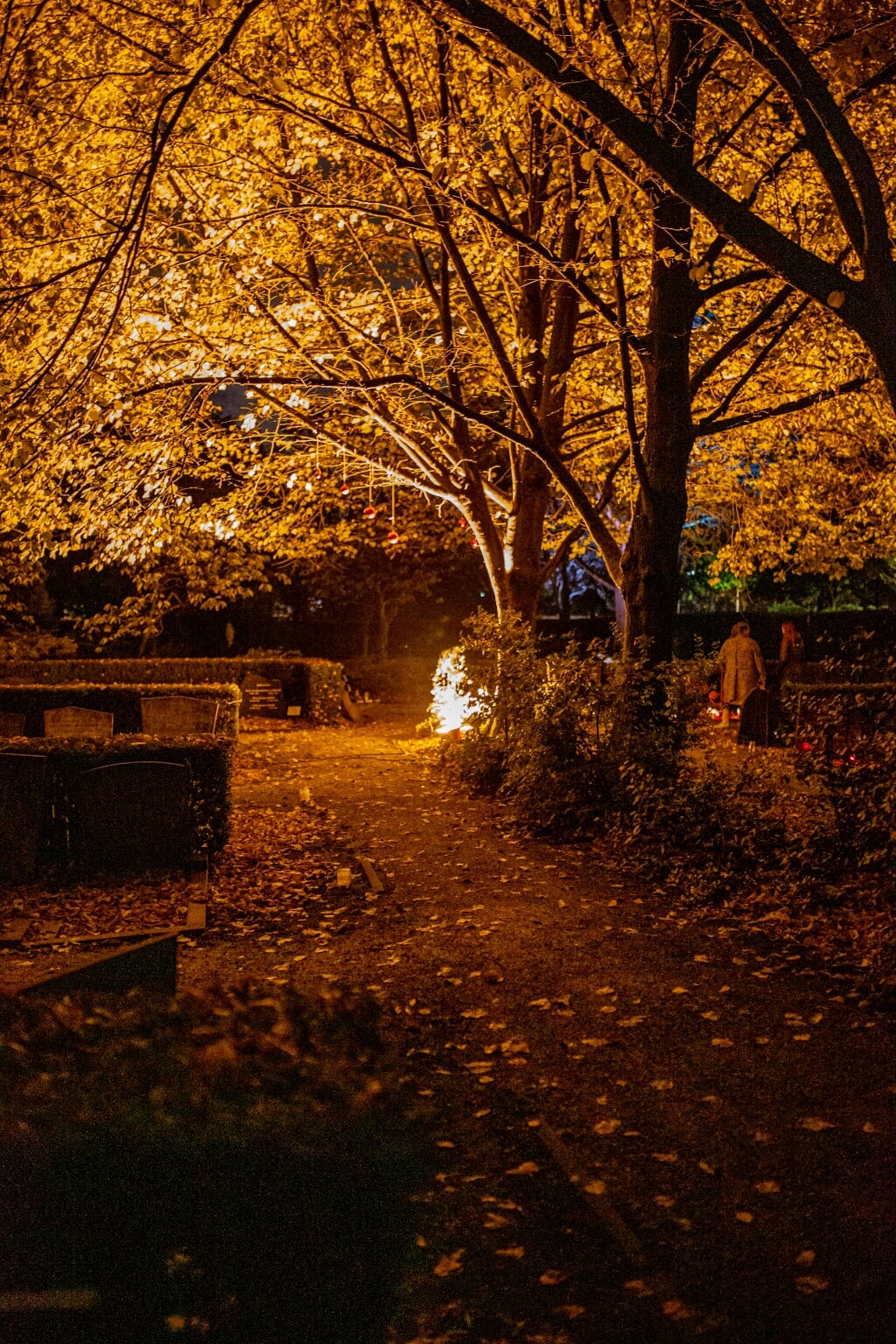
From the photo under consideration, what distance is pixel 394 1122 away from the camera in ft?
15.7

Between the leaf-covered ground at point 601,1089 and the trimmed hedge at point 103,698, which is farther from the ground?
the trimmed hedge at point 103,698

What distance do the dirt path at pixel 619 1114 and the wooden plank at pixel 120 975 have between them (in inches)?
47.8

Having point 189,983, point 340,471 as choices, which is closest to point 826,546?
point 340,471

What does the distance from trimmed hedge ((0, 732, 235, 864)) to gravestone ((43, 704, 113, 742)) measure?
601cm

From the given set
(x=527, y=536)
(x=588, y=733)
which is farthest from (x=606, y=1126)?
(x=527, y=536)

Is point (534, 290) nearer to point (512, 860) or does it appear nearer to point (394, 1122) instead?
point (512, 860)

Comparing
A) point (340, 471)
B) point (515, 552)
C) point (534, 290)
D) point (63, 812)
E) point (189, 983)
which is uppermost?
point (534, 290)

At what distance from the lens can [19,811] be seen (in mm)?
9680

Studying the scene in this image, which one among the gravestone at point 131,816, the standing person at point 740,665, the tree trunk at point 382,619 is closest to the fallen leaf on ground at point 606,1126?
the gravestone at point 131,816

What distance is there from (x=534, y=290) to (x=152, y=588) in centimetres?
1379

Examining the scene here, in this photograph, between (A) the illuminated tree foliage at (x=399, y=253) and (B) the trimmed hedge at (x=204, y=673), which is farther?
(B) the trimmed hedge at (x=204, y=673)

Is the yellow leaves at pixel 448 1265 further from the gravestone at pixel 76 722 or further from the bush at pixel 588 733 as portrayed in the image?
the gravestone at pixel 76 722

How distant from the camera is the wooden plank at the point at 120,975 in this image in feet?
15.3

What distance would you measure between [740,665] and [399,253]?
8.38 m
